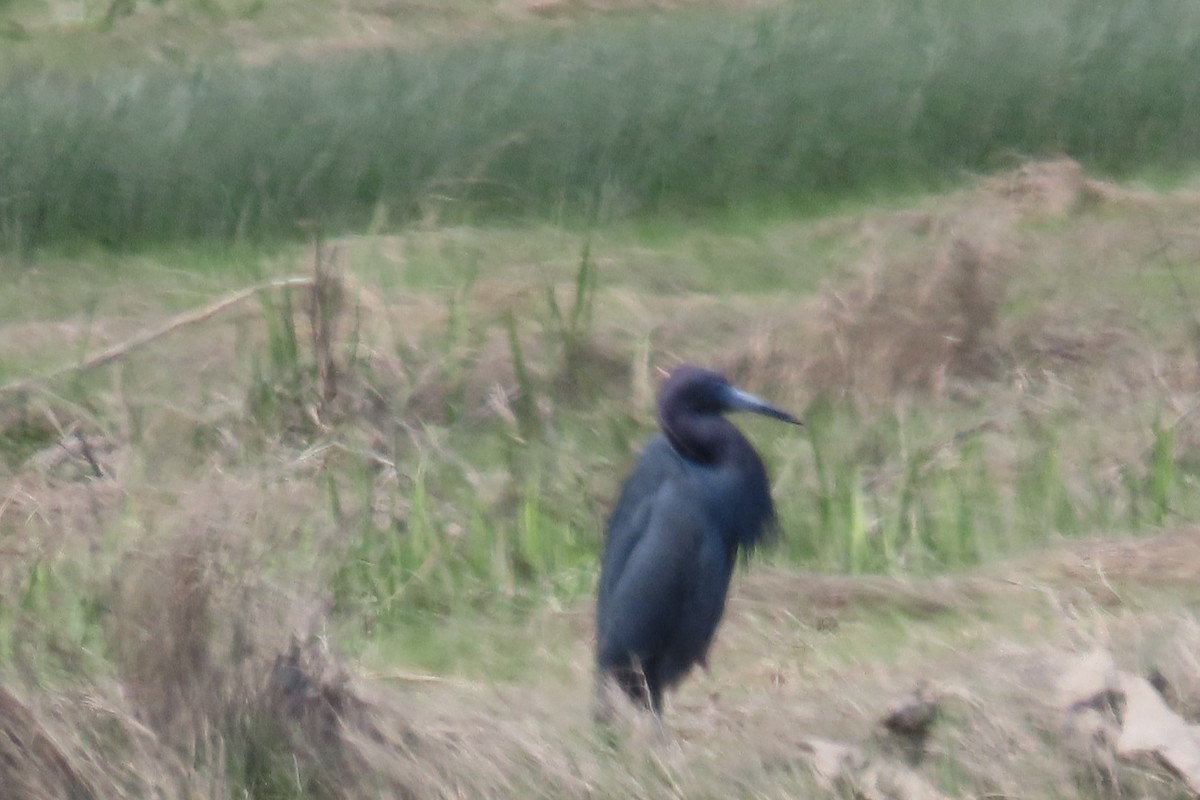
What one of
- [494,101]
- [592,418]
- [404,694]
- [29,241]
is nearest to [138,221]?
[29,241]

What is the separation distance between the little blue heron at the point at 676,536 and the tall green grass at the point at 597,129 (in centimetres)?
582

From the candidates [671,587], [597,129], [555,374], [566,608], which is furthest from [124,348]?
[597,129]

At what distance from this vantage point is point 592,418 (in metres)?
6.96

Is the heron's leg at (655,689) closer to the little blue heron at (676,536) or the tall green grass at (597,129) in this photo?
the little blue heron at (676,536)

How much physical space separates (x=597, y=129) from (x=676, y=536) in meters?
6.57

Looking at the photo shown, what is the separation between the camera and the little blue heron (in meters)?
4.57

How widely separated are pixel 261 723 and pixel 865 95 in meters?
7.42

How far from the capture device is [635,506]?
464 cm

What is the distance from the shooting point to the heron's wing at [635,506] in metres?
4.62

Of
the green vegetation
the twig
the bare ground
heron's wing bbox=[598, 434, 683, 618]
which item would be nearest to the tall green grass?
the green vegetation

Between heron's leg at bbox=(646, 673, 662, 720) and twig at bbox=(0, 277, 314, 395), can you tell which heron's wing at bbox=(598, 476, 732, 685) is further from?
twig at bbox=(0, 277, 314, 395)

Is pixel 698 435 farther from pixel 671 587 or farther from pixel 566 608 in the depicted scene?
pixel 566 608

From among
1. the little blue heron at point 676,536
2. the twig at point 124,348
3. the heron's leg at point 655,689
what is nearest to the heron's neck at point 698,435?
the little blue heron at point 676,536

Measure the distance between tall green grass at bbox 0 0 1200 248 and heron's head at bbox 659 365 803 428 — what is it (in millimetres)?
5827
